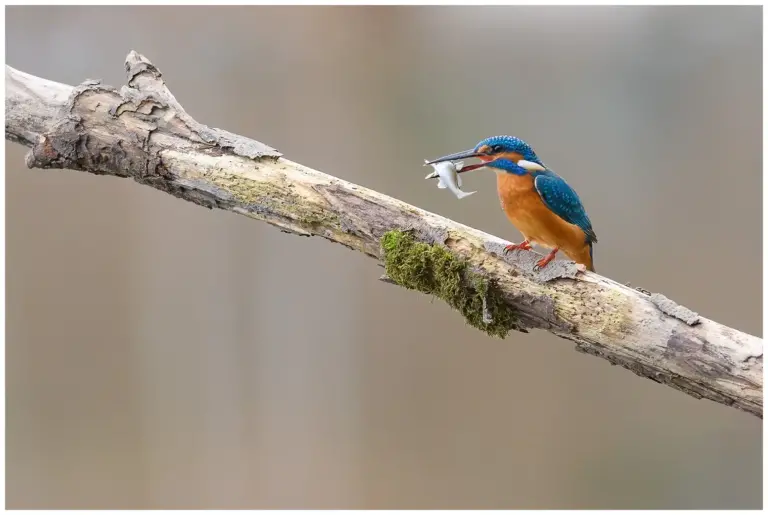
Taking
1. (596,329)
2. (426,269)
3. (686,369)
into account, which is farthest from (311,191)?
(686,369)

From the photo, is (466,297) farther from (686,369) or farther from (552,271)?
(686,369)

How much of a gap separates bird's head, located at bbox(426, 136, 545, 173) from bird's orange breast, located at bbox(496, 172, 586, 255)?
0.08 ft

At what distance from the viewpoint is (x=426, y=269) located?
1.43 m

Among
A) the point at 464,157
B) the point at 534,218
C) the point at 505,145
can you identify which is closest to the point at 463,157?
the point at 464,157

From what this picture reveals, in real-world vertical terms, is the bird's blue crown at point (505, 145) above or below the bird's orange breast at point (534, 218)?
above

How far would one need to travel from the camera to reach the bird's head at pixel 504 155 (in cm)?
153

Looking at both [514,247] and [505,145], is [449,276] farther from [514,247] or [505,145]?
[505,145]

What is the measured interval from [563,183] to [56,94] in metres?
1.23

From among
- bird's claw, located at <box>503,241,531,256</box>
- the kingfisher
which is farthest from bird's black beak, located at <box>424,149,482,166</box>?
bird's claw, located at <box>503,241,531,256</box>

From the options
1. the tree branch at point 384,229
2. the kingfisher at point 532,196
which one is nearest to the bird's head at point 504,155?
the kingfisher at point 532,196

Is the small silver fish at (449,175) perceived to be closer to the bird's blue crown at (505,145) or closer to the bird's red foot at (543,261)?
the bird's blue crown at (505,145)

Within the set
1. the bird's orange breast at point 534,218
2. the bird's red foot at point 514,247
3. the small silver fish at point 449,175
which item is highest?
the small silver fish at point 449,175

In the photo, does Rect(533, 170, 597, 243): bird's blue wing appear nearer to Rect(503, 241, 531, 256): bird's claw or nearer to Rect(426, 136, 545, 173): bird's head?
Rect(426, 136, 545, 173): bird's head

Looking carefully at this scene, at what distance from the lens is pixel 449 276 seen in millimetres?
1419
